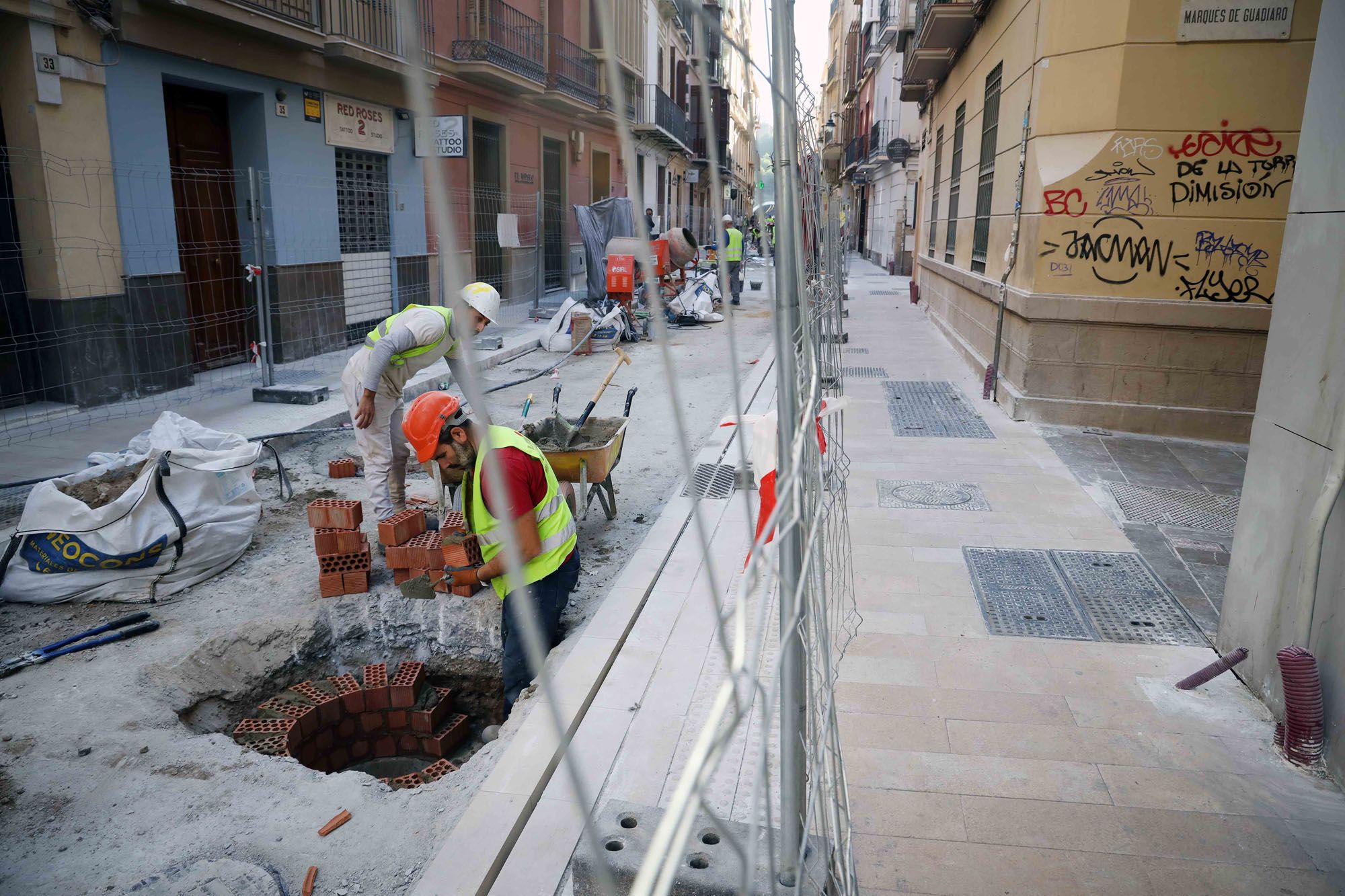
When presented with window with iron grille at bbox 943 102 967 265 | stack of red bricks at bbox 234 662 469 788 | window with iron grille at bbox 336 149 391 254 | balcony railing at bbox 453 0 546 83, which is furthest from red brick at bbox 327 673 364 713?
balcony railing at bbox 453 0 546 83

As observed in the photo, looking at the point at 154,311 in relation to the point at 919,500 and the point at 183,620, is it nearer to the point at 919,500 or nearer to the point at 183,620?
the point at 183,620

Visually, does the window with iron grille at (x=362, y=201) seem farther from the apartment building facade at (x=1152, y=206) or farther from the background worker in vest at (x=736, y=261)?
the apartment building facade at (x=1152, y=206)

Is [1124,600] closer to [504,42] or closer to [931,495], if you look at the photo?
[931,495]

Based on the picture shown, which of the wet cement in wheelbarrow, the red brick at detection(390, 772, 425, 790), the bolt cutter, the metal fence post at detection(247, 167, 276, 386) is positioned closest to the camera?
the red brick at detection(390, 772, 425, 790)

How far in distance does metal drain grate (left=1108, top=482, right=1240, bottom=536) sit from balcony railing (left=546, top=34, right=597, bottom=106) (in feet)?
52.1

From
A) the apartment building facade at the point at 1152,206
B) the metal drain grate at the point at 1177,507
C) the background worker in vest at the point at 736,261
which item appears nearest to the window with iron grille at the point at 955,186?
the apartment building facade at the point at 1152,206

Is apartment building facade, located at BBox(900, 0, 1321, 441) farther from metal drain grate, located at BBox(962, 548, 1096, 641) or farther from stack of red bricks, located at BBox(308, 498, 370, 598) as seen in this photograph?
stack of red bricks, located at BBox(308, 498, 370, 598)

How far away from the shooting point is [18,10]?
727 cm

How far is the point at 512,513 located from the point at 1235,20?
654 centimetres

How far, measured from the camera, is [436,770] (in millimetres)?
3947

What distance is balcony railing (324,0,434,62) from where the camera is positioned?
451 inches

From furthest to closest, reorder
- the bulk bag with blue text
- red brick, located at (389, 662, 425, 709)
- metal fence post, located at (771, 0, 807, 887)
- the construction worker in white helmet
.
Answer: the construction worker in white helmet, the bulk bag with blue text, red brick, located at (389, 662, 425, 709), metal fence post, located at (771, 0, 807, 887)

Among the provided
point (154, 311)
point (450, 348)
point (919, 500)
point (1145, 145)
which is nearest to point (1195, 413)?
point (1145, 145)

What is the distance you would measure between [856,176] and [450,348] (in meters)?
40.1
